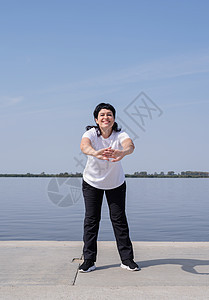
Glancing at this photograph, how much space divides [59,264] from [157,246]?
1.57m

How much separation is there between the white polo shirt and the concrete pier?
92cm

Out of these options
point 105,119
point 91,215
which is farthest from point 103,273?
point 105,119

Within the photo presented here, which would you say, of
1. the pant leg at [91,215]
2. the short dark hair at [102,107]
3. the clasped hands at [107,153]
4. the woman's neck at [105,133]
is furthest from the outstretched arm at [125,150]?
the pant leg at [91,215]

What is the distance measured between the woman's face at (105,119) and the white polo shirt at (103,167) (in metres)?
0.12

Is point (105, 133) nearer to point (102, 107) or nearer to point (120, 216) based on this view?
point (102, 107)

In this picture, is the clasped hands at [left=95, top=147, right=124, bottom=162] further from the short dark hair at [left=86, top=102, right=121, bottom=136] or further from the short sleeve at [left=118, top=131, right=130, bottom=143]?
the short dark hair at [left=86, top=102, right=121, bottom=136]

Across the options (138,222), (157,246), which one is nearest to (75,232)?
(138,222)

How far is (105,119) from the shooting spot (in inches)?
173

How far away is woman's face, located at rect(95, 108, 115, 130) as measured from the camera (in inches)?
A: 173

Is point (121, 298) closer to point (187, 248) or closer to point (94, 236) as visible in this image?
point (94, 236)

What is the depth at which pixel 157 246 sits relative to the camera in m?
5.45

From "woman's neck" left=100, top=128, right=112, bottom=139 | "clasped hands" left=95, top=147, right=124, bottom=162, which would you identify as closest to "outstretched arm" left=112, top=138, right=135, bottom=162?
"clasped hands" left=95, top=147, right=124, bottom=162

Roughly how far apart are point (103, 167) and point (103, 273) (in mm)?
1088

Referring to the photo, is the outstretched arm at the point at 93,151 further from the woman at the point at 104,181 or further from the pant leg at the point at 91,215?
the pant leg at the point at 91,215
